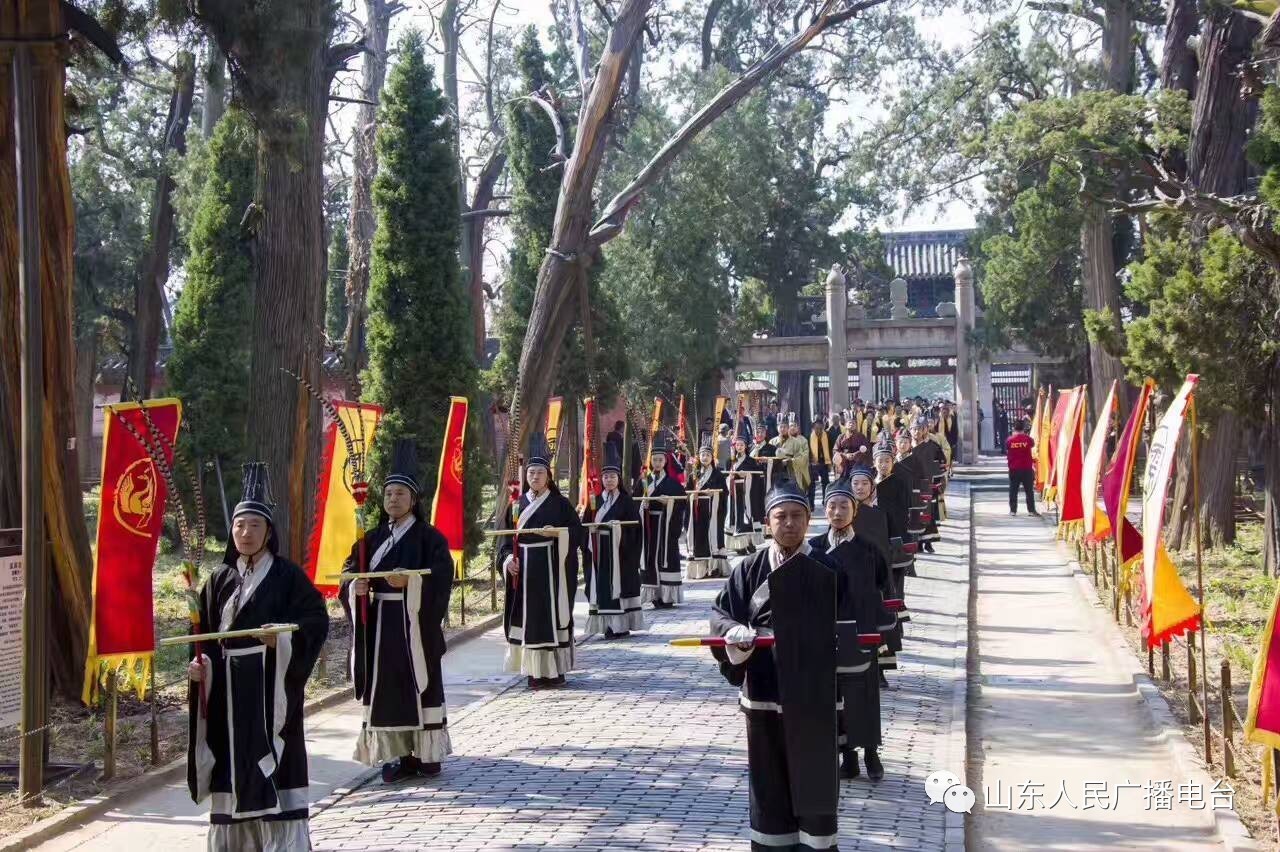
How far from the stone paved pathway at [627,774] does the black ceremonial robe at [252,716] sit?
567mm

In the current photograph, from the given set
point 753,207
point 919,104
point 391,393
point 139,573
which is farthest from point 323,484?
point 753,207

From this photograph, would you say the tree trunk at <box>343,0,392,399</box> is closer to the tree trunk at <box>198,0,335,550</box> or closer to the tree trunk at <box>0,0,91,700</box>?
the tree trunk at <box>198,0,335,550</box>

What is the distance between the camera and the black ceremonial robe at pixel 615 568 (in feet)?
45.3

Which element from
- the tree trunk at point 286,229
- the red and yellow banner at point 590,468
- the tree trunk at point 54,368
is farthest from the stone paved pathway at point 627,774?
the red and yellow banner at point 590,468

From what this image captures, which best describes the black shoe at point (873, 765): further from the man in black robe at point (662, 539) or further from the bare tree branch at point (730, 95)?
the bare tree branch at point (730, 95)

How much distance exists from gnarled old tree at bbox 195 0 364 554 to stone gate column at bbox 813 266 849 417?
2416cm

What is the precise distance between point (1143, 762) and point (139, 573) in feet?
20.5

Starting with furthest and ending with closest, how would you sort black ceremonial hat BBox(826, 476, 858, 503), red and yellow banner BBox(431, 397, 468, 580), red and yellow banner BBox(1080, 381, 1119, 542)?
red and yellow banner BBox(431, 397, 468, 580) → red and yellow banner BBox(1080, 381, 1119, 542) → black ceremonial hat BBox(826, 476, 858, 503)

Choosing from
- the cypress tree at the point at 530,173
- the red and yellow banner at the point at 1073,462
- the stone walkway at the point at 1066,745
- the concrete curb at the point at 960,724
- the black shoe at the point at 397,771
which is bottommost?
the stone walkway at the point at 1066,745

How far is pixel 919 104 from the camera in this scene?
25719mm

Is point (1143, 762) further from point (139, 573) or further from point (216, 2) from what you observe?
point (216, 2)

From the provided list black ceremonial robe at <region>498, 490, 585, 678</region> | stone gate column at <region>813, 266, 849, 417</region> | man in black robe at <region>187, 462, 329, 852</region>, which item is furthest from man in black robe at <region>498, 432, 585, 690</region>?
stone gate column at <region>813, 266, 849, 417</region>

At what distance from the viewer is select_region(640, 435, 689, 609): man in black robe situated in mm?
16234

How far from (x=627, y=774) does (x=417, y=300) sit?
9.75 meters
